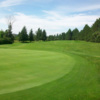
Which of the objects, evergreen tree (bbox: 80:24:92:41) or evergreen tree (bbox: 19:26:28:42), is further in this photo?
evergreen tree (bbox: 19:26:28:42)

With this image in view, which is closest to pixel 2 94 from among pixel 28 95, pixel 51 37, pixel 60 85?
pixel 28 95

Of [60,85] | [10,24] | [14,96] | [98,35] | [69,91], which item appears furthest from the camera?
[10,24]

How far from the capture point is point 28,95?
163 inches

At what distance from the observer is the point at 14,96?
13.2 feet

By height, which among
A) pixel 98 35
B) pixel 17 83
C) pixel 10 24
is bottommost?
pixel 17 83

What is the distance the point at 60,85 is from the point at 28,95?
147cm

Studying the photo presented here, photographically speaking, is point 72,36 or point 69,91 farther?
point 72,36

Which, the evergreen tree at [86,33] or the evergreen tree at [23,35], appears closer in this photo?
the evergreen tree at [86,33]

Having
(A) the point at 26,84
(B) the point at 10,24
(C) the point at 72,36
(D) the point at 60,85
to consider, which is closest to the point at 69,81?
(D) the point at 60,85

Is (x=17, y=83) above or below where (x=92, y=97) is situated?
above

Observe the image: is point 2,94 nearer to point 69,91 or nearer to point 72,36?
point 69,91

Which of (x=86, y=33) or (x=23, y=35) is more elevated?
(x=86, y=33)

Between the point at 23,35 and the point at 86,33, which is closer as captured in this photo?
the point at 23,35

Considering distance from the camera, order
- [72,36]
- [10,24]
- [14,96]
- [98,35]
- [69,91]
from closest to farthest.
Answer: [14,96], [69,91], [98,35], [10,24], [72,36]
